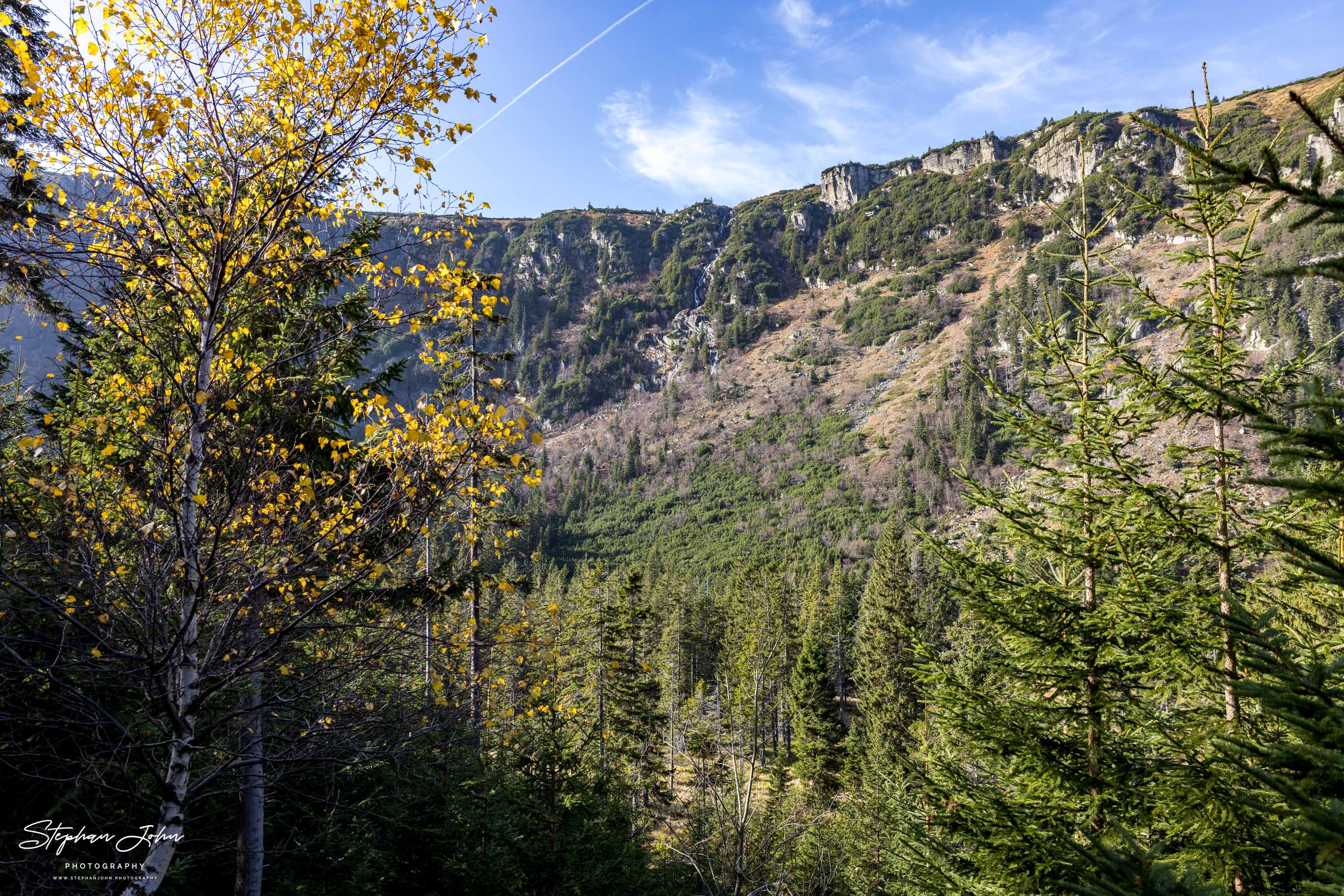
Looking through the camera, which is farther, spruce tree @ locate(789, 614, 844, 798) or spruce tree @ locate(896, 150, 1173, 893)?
spruce tree @ locate(789, 614, 844, 798)

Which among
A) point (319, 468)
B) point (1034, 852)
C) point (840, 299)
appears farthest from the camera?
point (840, 299)

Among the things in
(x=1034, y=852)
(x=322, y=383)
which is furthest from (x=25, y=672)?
(x=1034, y=852)

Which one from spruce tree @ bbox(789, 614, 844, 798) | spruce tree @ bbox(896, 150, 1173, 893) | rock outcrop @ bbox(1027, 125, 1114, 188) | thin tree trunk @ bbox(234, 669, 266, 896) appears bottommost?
spruce tree @ bbox(789, 614, 844, 798)

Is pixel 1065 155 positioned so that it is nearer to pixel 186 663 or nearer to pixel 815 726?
pixel 815 726

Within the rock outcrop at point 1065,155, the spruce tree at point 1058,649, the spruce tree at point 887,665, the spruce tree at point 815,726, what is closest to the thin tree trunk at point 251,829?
the spruce tree at point 1058,649

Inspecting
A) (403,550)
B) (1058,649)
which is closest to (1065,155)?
(1058,649)

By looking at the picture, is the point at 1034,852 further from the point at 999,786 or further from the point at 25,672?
the point at 25,672

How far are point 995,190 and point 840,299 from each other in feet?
196

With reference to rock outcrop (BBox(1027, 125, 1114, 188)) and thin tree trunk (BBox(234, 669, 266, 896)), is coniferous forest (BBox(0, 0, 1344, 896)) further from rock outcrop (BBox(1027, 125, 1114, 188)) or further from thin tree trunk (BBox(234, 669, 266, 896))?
rock outcrop (BBox(1027, 125, 1114, 188))

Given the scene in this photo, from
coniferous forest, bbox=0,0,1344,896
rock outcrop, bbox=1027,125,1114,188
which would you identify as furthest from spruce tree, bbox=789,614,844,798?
rock outcrop, bbox=1027,125,1114,188

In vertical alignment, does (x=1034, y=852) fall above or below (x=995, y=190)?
below

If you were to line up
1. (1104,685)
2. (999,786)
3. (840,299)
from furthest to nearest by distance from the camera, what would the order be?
(840,299) → (999,786) → (1104,685)

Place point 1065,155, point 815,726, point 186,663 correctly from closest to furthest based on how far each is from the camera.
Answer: point 186,663 < point 815,726 < point 1065,155

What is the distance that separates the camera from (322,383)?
5.42m
